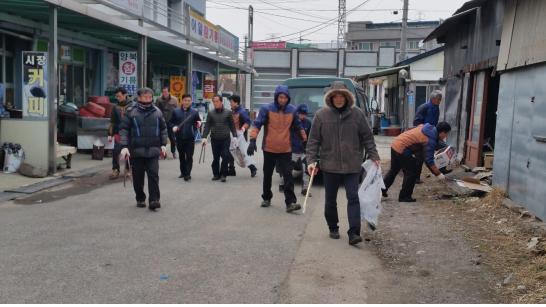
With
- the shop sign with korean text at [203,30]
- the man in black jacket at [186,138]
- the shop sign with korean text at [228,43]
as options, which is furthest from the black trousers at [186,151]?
the shop sign with korean text at [228,43]

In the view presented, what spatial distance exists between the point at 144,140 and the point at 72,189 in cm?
256

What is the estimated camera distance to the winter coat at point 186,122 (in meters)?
11.0

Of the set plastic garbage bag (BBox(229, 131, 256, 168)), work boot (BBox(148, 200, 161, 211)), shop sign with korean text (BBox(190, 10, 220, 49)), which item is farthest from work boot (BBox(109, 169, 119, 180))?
shop sign with korean text (BBox(190, 10, 220, 49))

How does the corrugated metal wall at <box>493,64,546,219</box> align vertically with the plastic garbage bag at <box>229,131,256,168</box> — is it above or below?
above

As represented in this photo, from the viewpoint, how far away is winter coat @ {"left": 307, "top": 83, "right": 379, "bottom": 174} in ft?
21.1

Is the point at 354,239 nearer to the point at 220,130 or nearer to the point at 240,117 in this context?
the point at 220,130

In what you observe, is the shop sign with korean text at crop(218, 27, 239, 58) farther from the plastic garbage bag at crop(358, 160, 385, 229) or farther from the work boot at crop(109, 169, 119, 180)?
the plastic garbage bag at crop(358, 160, 385, 229)

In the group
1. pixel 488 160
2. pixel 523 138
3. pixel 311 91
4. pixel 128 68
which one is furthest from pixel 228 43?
pixel 523 138

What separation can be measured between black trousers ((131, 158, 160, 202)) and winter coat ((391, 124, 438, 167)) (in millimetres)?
3853

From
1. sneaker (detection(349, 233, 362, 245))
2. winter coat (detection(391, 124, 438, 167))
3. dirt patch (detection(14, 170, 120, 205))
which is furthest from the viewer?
winter coat (detection(391, 124, 438, 167))

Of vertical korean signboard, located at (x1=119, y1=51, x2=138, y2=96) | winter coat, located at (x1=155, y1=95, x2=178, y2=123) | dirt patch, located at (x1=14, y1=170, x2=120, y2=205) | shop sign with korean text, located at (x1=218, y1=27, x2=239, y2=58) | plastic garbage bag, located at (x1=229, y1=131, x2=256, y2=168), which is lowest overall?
dirt patch, located at (x1=14, y1=170, x2=120, y2=205)

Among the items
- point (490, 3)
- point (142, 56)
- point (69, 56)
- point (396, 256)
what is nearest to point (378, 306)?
point (396, 256)

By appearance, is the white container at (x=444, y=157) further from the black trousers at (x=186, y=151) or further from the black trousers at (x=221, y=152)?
the black trousers at (x=186, y=151)

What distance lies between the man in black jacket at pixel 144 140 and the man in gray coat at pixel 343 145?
101 inches
